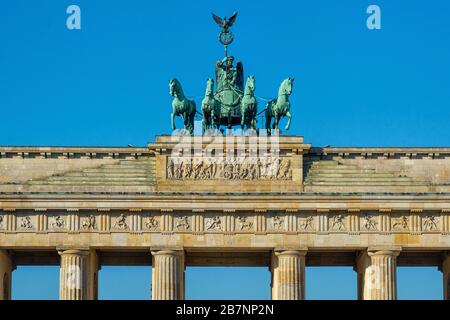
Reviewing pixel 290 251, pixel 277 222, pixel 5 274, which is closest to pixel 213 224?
pixel 277 222

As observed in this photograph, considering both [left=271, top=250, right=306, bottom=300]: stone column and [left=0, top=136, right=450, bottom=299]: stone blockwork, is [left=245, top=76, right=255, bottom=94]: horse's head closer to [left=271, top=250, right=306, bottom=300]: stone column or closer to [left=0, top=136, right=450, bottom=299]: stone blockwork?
[left=0, top=136, right=450, bottom=299]: stone blockwork

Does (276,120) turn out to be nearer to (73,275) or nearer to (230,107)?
(230,107)

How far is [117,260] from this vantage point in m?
70.0

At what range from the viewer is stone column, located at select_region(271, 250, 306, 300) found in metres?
65.9

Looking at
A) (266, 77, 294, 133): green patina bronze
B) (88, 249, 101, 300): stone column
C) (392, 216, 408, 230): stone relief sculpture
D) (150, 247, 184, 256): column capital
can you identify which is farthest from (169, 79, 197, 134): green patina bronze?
(392, 216, 408, 230): stone relief sculpture

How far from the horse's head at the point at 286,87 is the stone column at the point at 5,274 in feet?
45.8

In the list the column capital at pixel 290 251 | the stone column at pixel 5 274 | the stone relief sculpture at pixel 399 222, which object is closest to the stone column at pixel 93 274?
the stone column at pixel 5 274

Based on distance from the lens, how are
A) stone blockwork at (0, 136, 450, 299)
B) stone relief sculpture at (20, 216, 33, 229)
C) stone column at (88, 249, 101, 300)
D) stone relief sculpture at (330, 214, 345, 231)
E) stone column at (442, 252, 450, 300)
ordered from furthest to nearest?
stone column at (442, 252, 450, 300), stone column at (88, 249, 101, 300), stone relief sculpture at (330, 214, 345, 231), stone relief sculpture at (20, 216, 33, 229), stone blockwork at (0, 136, 450, 299)

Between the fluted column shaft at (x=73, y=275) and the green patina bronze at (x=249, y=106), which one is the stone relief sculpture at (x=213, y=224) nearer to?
the green patina bronze at (x=249, y=106)

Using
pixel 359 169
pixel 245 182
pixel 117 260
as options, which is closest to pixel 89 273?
pixel 117 260

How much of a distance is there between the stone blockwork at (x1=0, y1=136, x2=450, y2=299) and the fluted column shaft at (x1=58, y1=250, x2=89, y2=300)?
4 centimetres

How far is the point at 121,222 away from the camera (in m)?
66.4

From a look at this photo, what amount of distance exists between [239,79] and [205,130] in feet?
12.1
